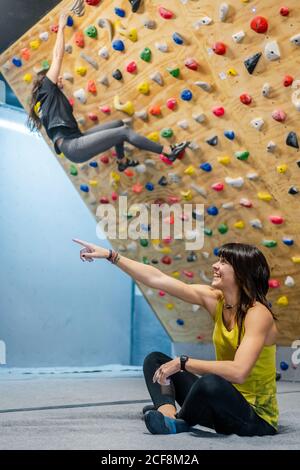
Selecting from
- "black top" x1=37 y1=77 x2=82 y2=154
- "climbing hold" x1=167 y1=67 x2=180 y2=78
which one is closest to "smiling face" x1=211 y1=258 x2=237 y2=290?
"climbing hold" x1=167 y1=67 x2=180 y2=78

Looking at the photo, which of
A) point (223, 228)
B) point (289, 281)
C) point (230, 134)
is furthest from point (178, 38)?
point (289, 281)

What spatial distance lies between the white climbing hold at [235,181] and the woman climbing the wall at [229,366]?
5.76 feet

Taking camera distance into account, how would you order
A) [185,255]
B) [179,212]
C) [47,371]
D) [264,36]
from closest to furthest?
[264,36], [179,212], [185,255], [47,371]

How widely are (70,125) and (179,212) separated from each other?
0.89 metres

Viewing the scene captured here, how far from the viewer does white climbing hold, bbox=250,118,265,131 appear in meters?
3.47

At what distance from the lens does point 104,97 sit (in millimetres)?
4012

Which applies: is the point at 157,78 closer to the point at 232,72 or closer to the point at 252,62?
the point at 232,72

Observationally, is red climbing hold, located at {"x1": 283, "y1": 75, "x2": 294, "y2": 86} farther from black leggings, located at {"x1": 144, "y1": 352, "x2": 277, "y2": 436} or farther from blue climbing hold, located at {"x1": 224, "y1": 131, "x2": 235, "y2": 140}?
black leggings, located at {"x1": 144, "y1": 352, "x2": 277, "y2": 436}

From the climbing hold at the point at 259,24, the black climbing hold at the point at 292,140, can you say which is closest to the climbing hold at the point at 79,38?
the climbing hold at the point at 259,24

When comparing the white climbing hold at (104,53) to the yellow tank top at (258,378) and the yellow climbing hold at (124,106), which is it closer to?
the yellow climbing hold at (124,106)

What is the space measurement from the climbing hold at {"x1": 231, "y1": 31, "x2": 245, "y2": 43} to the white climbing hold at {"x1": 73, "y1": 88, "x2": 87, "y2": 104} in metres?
1.13

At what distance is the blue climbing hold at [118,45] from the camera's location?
12.0 feet
